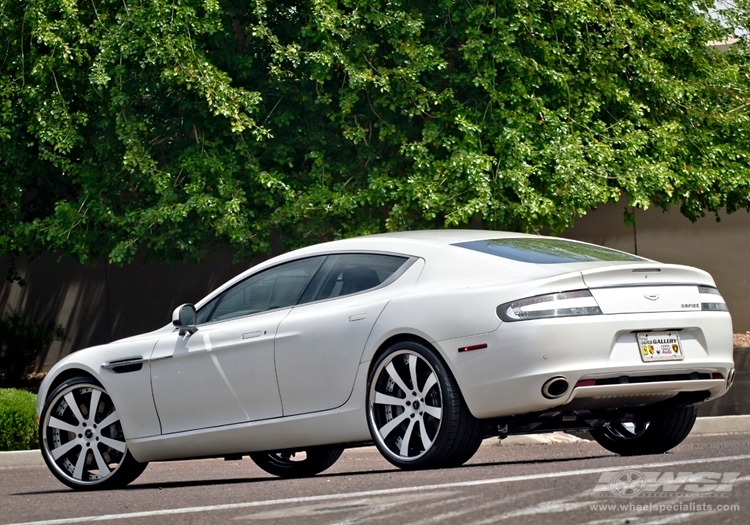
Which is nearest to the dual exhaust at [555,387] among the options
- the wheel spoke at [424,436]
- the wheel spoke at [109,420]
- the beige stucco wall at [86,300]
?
the wheel spoke at [424,436]

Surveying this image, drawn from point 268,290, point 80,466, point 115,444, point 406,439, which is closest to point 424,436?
point 406,439

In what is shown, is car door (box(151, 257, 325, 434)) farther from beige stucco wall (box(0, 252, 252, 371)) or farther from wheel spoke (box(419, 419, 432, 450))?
beige stucco wall (box(0, 252, 252, 371))

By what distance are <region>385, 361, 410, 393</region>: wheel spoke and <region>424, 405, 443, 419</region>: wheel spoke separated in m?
0.17

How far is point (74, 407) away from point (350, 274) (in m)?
2.41

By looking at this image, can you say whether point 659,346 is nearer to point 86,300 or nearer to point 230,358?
point 230,358

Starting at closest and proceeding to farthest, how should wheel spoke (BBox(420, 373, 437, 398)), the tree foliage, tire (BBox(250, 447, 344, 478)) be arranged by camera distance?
wheel spoke (BBox(420, 373, 437, 398)) < tire (BBox(250, 447, 344, 478)) < the tree foliage

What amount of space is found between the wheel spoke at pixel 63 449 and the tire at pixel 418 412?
251cm

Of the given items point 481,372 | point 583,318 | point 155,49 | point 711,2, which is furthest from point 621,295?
point 711,2

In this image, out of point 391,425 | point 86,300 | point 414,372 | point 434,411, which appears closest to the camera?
point 434,411

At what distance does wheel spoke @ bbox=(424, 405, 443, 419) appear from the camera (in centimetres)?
675

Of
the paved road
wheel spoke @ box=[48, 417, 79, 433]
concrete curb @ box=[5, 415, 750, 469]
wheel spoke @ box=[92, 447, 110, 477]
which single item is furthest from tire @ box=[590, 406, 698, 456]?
concrete curb @ box=[5, 415, 750, 469]

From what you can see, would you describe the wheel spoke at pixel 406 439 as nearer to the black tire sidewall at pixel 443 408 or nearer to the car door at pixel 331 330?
the black tire sidewall at pixel 443 408

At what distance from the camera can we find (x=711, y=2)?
18312mm

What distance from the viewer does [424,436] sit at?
683 centimetres
